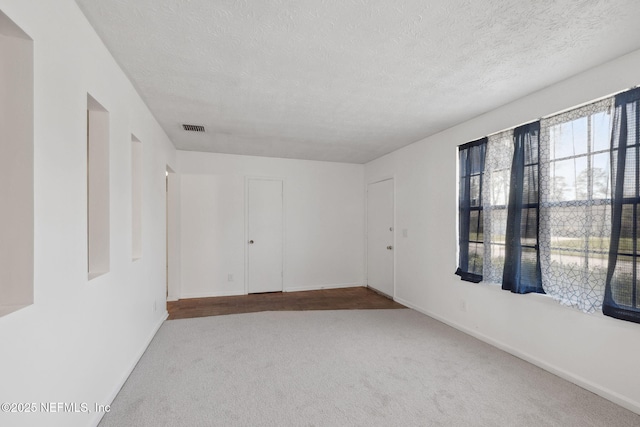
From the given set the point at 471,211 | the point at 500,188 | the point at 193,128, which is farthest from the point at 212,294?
the point at 500,188

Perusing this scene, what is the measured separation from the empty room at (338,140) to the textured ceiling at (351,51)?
2 cm

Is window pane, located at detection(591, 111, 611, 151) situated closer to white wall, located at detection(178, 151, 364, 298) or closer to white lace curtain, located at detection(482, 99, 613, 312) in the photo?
white lace curtain, located at detection(482, 99, 613, 312)

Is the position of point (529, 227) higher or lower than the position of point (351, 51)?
lower

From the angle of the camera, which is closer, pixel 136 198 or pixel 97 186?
pixel 97 186

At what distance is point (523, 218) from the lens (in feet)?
9.04

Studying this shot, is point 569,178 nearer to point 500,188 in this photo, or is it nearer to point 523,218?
point 523,218

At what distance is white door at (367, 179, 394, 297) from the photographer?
507cm

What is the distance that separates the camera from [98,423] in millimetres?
1879

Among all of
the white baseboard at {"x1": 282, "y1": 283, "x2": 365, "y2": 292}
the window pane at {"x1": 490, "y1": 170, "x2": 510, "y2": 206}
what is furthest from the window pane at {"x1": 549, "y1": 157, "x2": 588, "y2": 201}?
the white baseboard at {"x1": 282, "y1": 283, "x2": 365, "y2": 292}

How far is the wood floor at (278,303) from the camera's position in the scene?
423cm

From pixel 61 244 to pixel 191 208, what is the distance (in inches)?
141

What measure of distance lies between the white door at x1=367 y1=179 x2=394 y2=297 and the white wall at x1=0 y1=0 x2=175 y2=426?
3.85 m

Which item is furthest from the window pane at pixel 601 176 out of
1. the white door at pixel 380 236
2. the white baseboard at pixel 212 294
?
the white baseboard at pixel 212 294

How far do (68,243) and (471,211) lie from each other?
3599 millimetres
